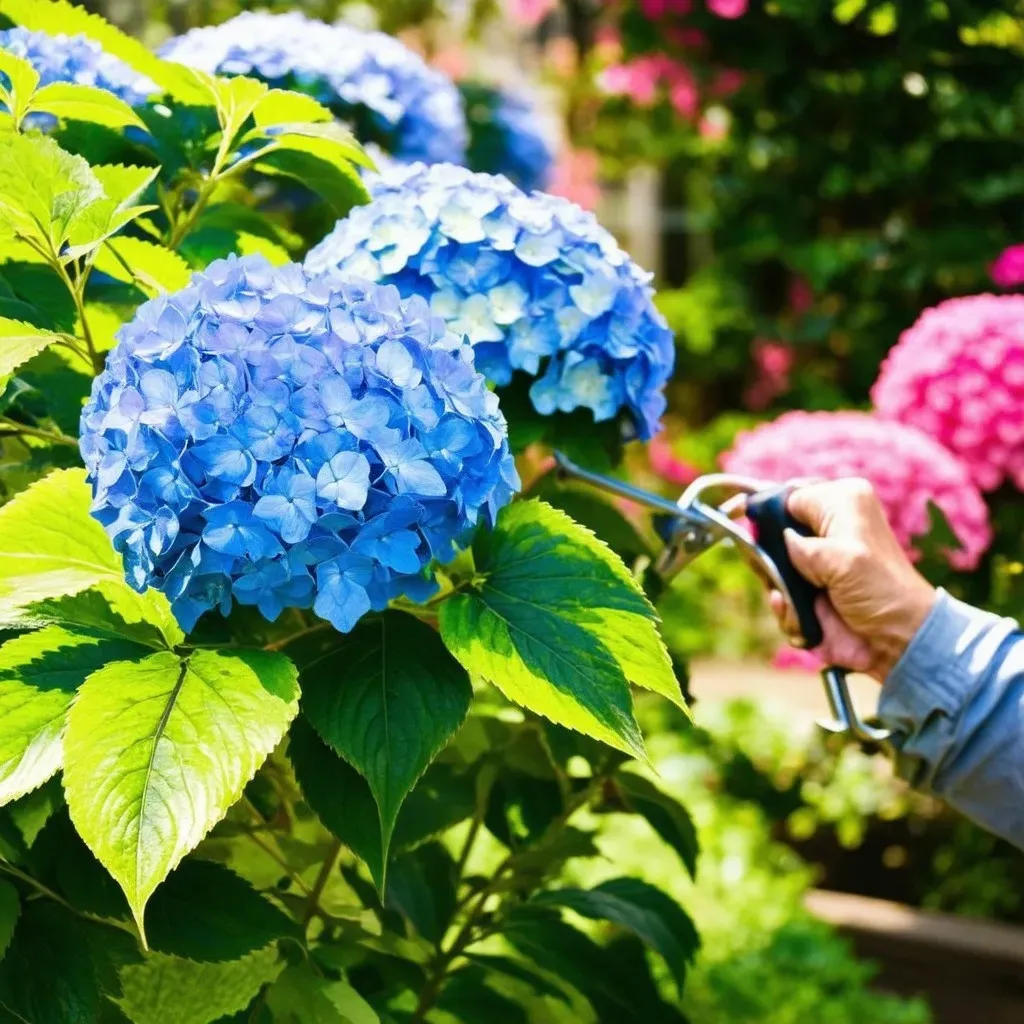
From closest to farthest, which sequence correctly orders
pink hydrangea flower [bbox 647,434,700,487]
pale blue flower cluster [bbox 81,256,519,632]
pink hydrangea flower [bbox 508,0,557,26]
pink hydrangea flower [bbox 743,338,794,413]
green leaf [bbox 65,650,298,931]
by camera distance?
green leaf [bbox 65,650,298,931]
pale blue flower cluster [bbox 81,256,519,632]
pink hydrangea flower [bbox 647,434,700,487]
pink hydrangea flower [bbox 743,338,794,413]
pink hydrangea flower [bbox 508,0,557,26]

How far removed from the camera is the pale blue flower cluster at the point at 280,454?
0.87 metres

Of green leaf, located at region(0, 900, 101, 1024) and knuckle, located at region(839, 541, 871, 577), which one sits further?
knuckle, located at region(839, 541, 871, 577)

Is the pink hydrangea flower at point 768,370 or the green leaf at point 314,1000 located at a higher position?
the green leaf at point 314,1000

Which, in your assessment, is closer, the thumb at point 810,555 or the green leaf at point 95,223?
the green leaf at point 95,223

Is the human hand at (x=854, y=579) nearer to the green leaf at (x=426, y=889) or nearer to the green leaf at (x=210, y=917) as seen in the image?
the green leaf at (x=426, y=889)

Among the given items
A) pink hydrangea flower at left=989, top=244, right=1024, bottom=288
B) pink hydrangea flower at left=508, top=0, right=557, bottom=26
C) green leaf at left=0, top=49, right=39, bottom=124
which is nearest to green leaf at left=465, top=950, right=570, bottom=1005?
green leaf at left=0, top=49, right=39, bottom=124

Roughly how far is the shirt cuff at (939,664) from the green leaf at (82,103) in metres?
0.88

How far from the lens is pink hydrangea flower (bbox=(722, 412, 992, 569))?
2.21 meters

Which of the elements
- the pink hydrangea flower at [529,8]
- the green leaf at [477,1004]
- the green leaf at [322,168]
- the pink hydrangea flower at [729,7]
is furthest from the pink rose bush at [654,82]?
the green leaf at [477,1004]

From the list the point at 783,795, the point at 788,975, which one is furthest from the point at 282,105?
the point at 783,795

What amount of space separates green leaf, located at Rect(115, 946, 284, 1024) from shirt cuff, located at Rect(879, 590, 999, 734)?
0.70m

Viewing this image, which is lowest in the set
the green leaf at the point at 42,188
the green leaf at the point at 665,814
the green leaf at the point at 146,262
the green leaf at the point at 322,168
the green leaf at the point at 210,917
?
the green leaf at the point at 665,814

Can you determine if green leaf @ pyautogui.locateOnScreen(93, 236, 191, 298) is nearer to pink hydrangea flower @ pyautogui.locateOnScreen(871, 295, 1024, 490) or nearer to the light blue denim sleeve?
the light blue denim sleeve

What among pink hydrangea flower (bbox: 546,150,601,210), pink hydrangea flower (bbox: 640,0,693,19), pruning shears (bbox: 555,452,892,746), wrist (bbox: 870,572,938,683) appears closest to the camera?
pruning shears (bbox: 555,452,892,746)
